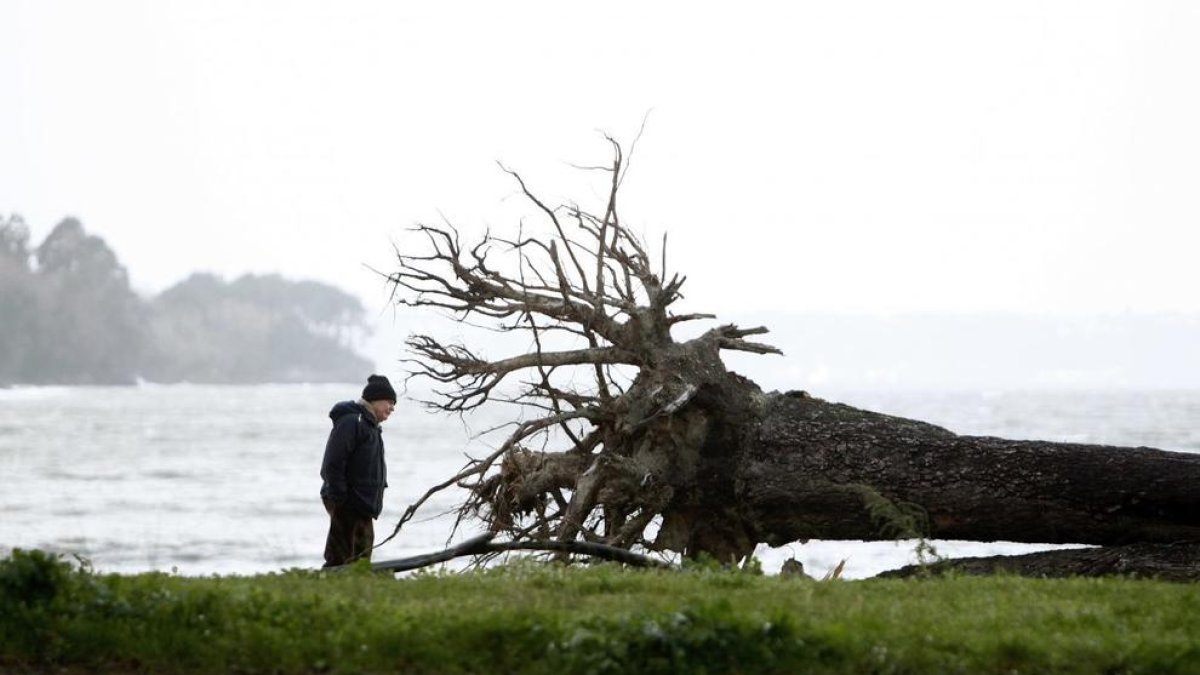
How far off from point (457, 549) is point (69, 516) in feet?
106

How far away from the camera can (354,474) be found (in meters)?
12.5

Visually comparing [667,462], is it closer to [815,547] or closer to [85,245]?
[815,547]

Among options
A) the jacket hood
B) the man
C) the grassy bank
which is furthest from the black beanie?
the grassy bank

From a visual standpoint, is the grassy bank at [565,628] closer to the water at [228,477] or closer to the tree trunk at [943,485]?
the water at [228,477]

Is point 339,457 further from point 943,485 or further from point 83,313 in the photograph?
point 83,313

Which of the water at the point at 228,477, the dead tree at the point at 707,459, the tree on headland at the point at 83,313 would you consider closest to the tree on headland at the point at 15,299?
the tree on headland at the point at 83,313

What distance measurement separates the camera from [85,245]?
154 metres

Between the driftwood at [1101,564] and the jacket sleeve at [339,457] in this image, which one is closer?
the driftwood at [1101,564]

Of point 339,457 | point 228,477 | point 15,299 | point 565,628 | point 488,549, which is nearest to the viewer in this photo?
point 565,628

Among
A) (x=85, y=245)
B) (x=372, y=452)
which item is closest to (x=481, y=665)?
(x=372, y=452)

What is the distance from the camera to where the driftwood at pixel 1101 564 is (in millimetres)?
11953

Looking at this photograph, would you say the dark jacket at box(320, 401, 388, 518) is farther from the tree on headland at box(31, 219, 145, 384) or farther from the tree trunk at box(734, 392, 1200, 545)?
the tree on headland at box(31, 219, 145, 384)

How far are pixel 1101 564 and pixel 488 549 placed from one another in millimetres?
4903

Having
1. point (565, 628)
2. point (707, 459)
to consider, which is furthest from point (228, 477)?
point (565, 628)
